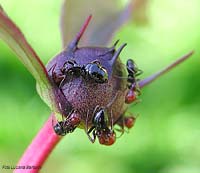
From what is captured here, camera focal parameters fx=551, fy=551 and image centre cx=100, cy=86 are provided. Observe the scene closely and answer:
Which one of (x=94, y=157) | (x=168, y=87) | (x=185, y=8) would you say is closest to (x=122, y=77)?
(x=94, y=157)

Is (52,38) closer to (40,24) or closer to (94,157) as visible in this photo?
(40,24)

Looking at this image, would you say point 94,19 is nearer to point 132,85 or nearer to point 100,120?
point 132,85

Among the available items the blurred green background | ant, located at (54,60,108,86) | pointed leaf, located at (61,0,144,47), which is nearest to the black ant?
ant, located at (54,60,108,86)

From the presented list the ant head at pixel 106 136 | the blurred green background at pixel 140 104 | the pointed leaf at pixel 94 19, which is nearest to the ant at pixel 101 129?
the ant head at pixel 106 136

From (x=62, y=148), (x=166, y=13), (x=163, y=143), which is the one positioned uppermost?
(x=166, y=13)

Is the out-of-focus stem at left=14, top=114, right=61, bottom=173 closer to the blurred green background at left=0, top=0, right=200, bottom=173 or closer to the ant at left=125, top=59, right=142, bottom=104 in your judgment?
the ant at left=125, top=59, right=142, bottom=104

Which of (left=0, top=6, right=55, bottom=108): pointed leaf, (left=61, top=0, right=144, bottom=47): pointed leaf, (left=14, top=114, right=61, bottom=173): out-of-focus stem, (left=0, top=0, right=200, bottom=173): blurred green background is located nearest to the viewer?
(left=0, top=6, right=55, bottom=108): pointed leaf

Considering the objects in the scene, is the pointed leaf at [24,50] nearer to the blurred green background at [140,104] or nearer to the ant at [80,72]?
the ant at [80,72]
